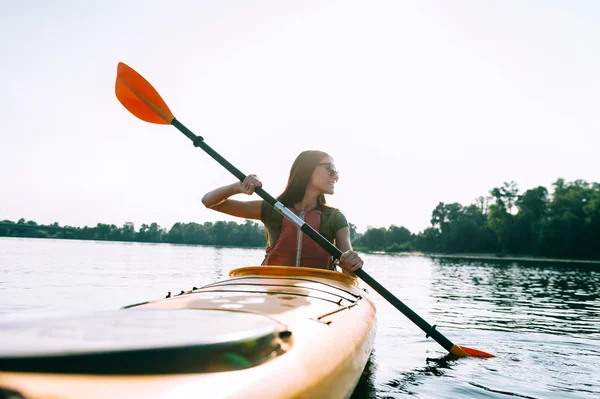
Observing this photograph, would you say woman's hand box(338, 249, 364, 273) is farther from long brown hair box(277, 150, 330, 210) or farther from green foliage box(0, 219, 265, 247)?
green foliage box(0, 219, 265, 247)

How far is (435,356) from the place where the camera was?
557 centimetres

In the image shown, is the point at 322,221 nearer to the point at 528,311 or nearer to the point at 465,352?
the point at 465,352

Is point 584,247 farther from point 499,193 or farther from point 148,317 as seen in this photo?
point 148,317

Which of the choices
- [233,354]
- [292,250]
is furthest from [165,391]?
[292,250]

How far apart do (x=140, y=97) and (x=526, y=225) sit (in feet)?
237

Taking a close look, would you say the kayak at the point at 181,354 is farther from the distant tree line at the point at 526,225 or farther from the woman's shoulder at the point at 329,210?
the distant tree line at the point at 526,225

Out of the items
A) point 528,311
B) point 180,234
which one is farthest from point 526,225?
point 180,234

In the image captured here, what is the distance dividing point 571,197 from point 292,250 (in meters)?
75.2

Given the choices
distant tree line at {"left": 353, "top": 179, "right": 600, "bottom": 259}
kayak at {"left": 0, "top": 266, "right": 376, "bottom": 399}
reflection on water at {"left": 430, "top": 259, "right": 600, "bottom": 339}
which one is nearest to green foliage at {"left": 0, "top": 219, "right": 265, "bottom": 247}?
distant tree line at {"left": 353, "top": 179, "right": 600, "bottom": 259}

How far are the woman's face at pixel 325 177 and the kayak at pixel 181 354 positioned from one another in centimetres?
232

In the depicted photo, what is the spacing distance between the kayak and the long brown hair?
2396 mm

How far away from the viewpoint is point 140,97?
18.2 feet

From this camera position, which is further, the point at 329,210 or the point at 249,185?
the point at 329,210

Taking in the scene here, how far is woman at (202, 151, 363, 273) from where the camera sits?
4.89 meters
